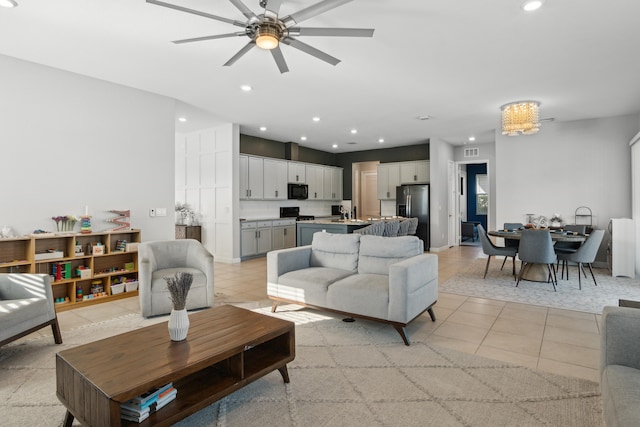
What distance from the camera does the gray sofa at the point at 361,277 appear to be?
2963 mm

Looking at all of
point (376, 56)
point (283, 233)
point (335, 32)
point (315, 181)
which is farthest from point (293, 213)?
point (335, 32)

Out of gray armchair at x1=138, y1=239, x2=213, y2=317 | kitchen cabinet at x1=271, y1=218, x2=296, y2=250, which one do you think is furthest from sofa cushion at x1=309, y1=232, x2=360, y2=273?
kitchen cabinet at x1=271, y1=218, x2=296, y2=250

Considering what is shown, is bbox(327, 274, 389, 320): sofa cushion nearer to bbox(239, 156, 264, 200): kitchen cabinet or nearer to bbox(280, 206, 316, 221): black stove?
bbox(239, 156, 264, 200): kitchen cabinet

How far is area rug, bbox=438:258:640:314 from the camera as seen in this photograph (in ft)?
13.7

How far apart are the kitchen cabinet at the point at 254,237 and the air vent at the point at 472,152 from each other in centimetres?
556

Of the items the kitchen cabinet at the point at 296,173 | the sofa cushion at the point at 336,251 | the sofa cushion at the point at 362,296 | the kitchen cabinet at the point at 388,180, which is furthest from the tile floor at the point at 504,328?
the kitchen cabinet at the point at 388,180

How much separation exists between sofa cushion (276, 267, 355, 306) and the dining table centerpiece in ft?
5.05

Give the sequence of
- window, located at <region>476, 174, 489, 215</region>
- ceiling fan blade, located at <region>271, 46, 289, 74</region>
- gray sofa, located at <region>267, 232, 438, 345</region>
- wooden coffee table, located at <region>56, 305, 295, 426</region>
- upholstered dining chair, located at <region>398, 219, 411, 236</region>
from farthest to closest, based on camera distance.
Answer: window, located at <region>476, 174, 489, 215</region> < upholstered dining chair, located at <region>398, 219, 411, 236</region> < gray sofa, located at <region>267, 232, 438, 345</region> < ceiling fan blade, located at <region>271, 46, 289, 74</region> < wooden coffee table, located at <region>56, 305, 295, 426</region>

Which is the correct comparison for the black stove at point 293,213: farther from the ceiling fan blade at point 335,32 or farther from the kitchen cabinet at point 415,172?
the ceiling fan blade at point 335,32

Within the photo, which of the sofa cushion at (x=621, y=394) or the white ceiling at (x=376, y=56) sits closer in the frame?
the sofa cushion at (x=621, y=394)

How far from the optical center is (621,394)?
1369 mm

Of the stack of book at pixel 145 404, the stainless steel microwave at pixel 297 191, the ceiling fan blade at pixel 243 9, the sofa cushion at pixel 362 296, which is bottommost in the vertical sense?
the stack of book at pixel 145 404

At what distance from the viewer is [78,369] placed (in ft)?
5.57

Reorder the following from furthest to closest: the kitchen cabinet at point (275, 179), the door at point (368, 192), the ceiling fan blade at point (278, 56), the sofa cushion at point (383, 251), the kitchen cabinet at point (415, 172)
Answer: the door at point (368, 192) → the kitchen cabinet at point (415, 172) → the kitchen cabinet at point (275, 179) → the sofa cushion at point (383, 251) → the ceiling fan blade at point (278, 56)
